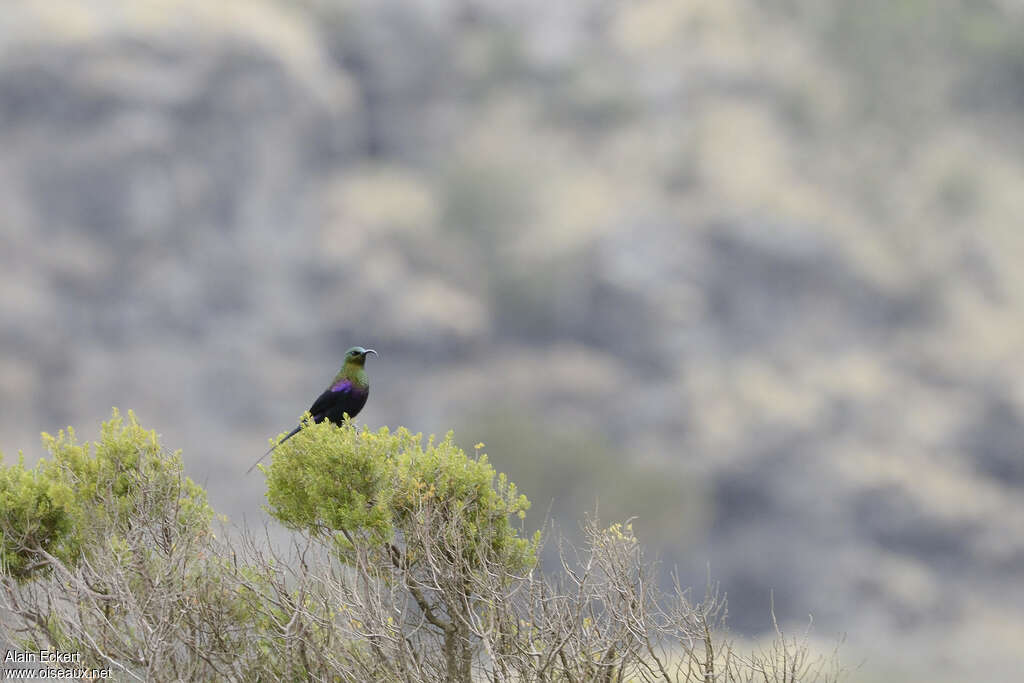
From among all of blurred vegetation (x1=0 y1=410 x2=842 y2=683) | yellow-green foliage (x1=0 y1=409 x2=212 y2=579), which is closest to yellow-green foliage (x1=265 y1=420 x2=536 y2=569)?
blurred vegetation (x1=0 y1=410 x2=842 y2=683)

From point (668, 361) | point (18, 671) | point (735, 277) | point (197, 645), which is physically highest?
point (735, 277)

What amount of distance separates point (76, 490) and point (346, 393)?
Result: 135 inches

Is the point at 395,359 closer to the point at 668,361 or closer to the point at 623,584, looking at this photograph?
the point at 668,361

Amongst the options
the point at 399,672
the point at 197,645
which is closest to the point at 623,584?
the point at 399,672

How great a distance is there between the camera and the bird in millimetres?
13359

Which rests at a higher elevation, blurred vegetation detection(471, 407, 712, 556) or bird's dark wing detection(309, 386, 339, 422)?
blurred vegetation detection(471, 407, 712, 556)

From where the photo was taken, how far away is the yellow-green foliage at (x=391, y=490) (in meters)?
12.3

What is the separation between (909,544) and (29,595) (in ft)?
201

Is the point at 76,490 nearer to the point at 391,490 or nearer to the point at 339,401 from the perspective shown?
the point at 339,401

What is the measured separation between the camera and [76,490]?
13891 mm

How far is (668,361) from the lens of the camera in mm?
72438

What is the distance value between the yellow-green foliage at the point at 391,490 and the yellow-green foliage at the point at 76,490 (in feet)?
4.18

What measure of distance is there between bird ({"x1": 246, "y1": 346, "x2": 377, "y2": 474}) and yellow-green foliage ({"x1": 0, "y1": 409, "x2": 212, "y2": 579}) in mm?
1117

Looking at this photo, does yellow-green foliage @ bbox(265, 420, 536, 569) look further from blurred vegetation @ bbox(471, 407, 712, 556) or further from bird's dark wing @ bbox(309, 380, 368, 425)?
blurred vegetation @ bbox(471, 407, 712, 556)
